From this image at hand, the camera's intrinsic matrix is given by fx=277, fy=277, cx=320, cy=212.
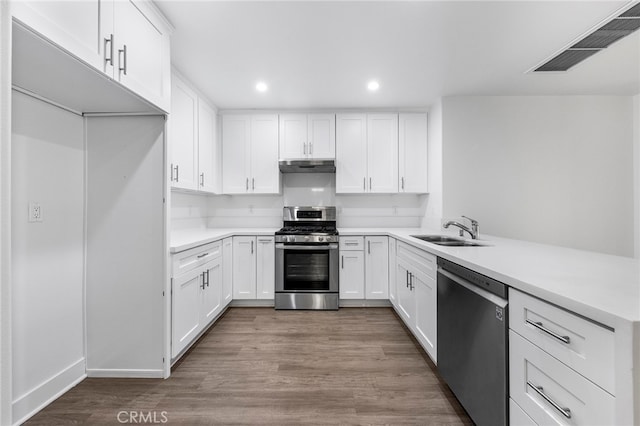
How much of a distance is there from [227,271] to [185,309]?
41.0 inches

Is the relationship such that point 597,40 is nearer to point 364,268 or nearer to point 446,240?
point 446,240

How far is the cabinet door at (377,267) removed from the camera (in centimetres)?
349

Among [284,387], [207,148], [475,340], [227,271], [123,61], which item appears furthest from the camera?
[207,148]

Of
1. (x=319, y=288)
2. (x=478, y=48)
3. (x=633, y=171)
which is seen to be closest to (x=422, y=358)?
(x=319, y=288)

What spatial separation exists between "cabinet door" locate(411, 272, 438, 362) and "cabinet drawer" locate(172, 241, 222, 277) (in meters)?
1.97

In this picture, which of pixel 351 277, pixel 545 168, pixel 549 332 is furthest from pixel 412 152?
pixel 549 332

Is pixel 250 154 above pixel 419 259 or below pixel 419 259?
above

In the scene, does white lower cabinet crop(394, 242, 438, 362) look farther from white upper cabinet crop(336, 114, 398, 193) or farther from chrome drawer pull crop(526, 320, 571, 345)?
white upper cabinet crop(336, 114, 398, 193)

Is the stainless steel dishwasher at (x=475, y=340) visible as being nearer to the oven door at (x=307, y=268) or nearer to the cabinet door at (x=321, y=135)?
the oven door at (x=307, y=268)

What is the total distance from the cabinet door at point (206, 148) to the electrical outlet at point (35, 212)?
154 centimetres

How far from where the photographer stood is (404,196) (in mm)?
4117

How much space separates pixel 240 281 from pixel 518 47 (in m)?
3.71

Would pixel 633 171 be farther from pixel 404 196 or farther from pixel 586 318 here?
pixel 586 318

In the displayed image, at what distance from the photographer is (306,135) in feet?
12.4
